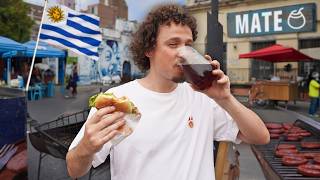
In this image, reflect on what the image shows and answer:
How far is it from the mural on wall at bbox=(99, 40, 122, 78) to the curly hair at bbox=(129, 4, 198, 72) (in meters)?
39.7

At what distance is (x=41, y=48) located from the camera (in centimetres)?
1864

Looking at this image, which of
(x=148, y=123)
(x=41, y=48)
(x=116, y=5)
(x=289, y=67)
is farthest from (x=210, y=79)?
(x=116, y=5)

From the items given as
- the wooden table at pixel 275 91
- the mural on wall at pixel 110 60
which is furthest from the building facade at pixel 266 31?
the mural on wall at pixel 110 60

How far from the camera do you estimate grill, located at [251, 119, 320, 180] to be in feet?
11.1

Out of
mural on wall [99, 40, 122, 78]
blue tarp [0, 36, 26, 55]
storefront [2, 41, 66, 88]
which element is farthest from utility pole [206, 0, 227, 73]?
mural on wall [99, 40, 122, 78]

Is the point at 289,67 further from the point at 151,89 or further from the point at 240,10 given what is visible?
the point at 151,89

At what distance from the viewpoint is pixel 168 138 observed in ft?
6.30

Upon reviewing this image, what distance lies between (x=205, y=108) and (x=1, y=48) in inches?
548

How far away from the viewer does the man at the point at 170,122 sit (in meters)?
1.87

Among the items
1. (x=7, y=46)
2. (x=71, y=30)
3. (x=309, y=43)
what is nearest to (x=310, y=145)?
(x=71, y=30)

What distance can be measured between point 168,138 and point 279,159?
2.39 metres

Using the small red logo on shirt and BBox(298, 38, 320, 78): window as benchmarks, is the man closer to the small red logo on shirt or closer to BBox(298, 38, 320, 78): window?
the small red logo on shirt

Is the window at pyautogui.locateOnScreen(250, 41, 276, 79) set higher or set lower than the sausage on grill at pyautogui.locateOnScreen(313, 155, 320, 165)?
higher

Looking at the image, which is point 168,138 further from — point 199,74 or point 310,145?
point 310,145
